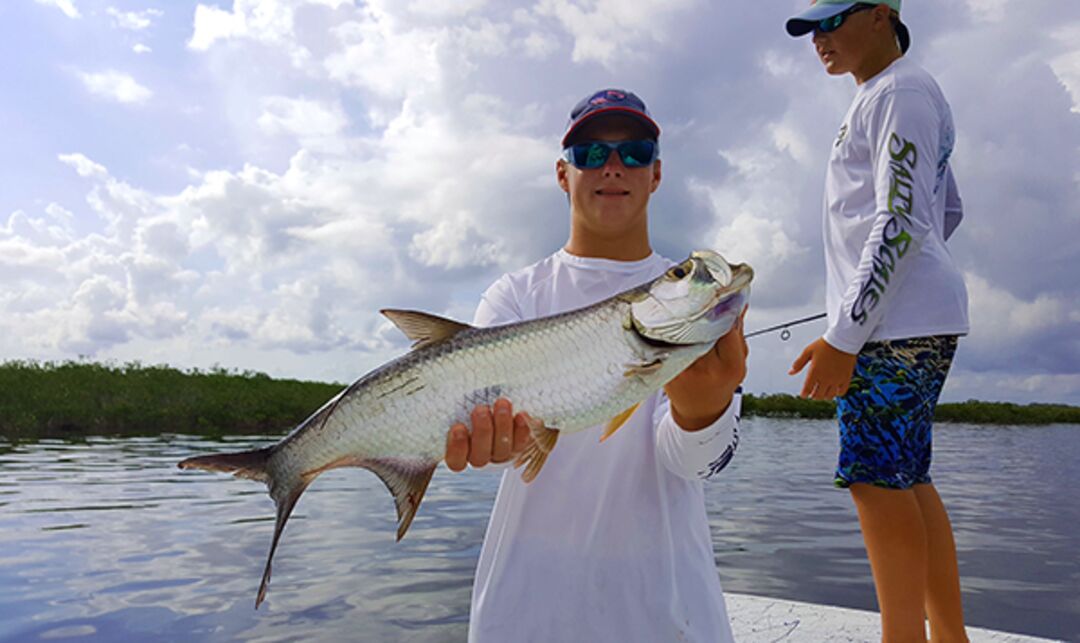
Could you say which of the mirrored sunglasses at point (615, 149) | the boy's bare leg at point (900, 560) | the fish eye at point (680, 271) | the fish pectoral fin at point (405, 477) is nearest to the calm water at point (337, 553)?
the boy's bare leg at point (900, 560)

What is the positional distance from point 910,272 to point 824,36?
137cm

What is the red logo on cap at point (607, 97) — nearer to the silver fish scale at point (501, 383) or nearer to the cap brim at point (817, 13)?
the silver fish scale at point (501, 383)

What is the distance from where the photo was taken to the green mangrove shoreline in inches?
912

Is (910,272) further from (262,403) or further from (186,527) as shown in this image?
(262,403)

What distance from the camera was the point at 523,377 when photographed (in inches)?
97.3

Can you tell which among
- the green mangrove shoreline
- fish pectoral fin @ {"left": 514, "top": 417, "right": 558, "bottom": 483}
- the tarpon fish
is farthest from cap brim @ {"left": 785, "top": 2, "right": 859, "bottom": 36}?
the green mangrove shoreline

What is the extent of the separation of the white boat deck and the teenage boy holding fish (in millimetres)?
2527

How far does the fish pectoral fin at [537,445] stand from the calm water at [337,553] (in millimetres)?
4529

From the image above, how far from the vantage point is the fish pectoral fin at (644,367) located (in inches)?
92.6

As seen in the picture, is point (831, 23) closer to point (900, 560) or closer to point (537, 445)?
point (900, 560)

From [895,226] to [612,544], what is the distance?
2.00 metres

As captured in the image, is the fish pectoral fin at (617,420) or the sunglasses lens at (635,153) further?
the sunglasses lens at (635,153)

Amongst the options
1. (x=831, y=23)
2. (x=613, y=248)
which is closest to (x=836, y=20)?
(x=831, y=23)

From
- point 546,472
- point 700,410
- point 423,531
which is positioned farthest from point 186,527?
point 700,410
